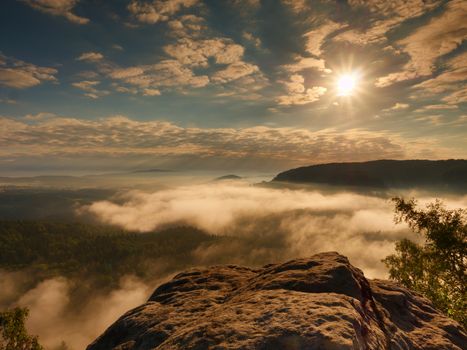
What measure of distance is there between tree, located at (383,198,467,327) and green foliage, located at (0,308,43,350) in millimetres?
62941

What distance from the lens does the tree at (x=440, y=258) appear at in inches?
1324

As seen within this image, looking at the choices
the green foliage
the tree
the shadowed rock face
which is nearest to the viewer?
the shadowed rock face

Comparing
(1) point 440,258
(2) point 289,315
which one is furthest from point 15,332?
(1) point 440,258

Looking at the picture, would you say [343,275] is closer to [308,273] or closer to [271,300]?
[308,273]

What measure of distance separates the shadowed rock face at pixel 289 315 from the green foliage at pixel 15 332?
53362mm

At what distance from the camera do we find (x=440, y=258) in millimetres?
35406

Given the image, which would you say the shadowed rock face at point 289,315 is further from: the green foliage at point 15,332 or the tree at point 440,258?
the green foliage at point 15,332

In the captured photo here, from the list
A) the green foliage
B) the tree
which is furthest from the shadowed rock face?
the green foliage

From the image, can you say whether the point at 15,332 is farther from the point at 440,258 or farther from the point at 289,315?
the point at 440,258

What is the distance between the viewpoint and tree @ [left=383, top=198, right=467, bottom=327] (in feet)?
110

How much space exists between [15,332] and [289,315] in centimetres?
6575

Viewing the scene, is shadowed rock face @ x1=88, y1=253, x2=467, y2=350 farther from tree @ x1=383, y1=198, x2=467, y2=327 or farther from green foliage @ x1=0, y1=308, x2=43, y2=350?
green foliage @ x1=0, y1=308, x2=43, y2=350

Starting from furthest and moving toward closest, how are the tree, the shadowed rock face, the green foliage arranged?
the green foliage
the tree
the shadowed rock face

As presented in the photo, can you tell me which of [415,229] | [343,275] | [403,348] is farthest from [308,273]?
[415,229]
